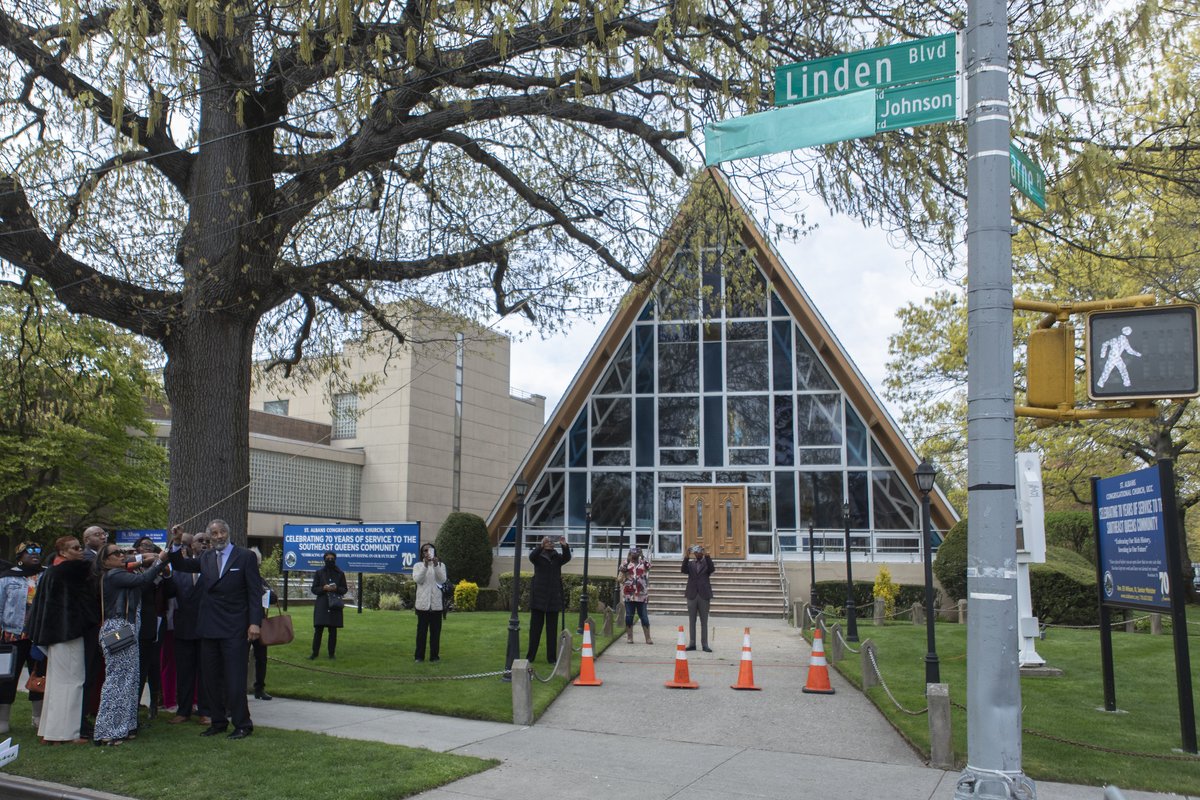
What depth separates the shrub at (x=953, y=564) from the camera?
23.3 meters

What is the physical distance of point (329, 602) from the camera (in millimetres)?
14523

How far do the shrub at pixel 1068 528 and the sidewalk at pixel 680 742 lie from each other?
16.7 meters

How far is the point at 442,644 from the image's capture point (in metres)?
16.9

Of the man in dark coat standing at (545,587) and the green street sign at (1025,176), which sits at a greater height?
the green street sign at (1025,176)

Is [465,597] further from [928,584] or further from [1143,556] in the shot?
[1143,556]

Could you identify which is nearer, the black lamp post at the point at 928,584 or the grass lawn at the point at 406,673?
the black lamp post at the point at 928,584

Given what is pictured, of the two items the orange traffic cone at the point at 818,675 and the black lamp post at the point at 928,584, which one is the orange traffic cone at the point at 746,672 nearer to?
the orange traffic cone at the point at 818,675

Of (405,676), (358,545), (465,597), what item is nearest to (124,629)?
(405,676)

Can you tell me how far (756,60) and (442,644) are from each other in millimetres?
11299

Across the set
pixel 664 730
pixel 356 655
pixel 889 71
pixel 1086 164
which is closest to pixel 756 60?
pixel 1086 164

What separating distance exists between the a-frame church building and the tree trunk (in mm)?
15401

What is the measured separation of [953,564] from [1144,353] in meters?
19.1

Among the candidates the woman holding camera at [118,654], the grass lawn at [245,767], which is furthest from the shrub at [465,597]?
the woman holding camera at [118,654]

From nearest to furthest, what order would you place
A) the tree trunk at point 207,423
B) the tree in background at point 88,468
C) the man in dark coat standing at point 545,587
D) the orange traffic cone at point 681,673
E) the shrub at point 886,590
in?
the tree trunk at point 207,423, the orange traffic cone at point 681,673, the man in dark coat standing at point 545,587, the shrub at point 886,590, the tree in background at point 88,468
